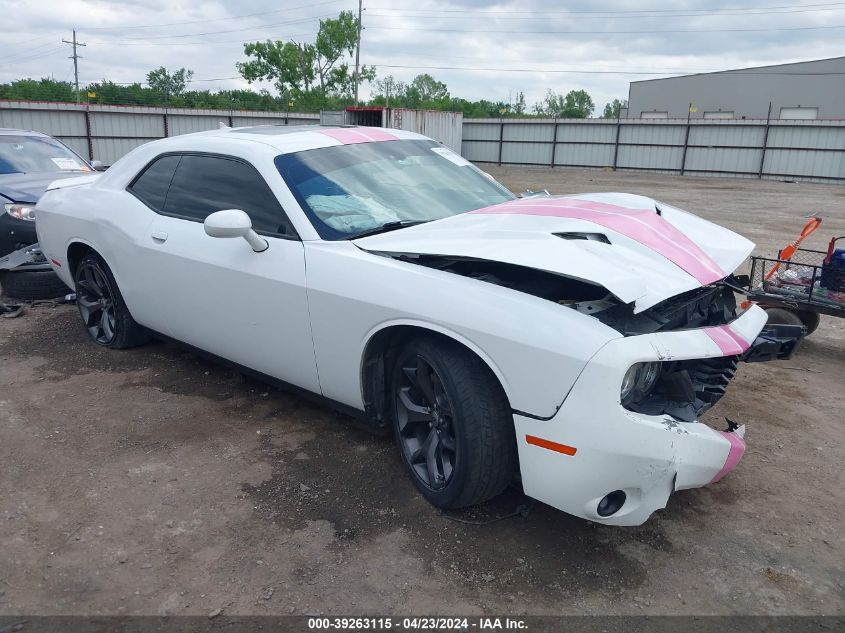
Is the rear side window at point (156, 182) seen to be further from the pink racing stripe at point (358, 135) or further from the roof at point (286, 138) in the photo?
the pink racing stripe at point (358, 135)

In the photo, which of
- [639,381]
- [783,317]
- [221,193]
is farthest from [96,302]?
[783,317]

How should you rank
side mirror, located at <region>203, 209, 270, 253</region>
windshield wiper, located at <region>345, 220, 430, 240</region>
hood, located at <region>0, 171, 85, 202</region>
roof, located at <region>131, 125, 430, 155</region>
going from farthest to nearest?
hood, located at <region>0, 171, 85, 202</region>
roof, located at <region>131, 125, 430, 155</region>
windshield wiper, located at <region>345, 220, 430, 240</region>
side mirror, located at <region>203, 209, 270, 253</region>

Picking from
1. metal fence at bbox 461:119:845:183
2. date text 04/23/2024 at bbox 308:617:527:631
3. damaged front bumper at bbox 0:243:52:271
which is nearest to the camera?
date text 04/23/2024 at bbox 308:617:527:631

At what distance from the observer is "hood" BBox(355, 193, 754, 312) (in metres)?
2.65

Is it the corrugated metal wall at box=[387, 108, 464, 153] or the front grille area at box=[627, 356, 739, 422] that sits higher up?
the corrugated metal wall at box=[387, 108, 464, 153]

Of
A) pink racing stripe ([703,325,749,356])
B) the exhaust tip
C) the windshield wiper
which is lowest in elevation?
the exhaust tip

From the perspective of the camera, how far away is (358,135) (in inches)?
164

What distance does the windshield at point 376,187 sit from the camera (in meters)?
3.48

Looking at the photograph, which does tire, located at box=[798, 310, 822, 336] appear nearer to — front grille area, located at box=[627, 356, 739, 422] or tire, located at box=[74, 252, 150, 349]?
front grille area, located at box=[627, 356, 739, 422]

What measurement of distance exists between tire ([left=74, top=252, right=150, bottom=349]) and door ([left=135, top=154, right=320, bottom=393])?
729 millimetres

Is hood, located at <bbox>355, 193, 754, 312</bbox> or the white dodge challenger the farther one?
hood, located at <bbox>355, 193, 754, 312</bbox>

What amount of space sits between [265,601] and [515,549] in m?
1.02

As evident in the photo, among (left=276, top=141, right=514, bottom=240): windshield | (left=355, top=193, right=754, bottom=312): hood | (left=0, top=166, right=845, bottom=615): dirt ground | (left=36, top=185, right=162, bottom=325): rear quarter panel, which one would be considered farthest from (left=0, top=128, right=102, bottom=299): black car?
(left=355, top=193, right=754, bottom=312): hood

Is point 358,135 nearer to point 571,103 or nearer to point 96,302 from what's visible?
point 96,302
